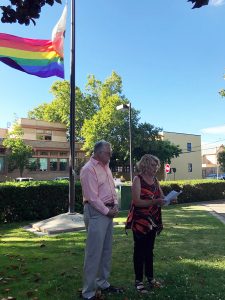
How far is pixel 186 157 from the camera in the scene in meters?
61.3

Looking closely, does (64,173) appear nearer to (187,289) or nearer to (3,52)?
(3,52)

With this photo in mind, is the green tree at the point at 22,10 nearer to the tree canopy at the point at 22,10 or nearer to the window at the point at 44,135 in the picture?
the tree canopy at the point at 22,10

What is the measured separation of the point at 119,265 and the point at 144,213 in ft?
5.76

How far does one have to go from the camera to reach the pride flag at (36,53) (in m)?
11.5

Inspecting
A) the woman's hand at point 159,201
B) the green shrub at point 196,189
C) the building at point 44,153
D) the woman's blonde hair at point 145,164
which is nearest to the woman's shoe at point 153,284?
the woman's hand at point 159,201

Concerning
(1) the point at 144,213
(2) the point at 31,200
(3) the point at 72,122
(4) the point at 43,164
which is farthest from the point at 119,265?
(4) the point at 43,164

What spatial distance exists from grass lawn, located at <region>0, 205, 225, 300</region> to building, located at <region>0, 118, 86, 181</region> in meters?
41.4

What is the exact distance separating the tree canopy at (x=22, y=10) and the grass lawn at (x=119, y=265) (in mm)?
3434

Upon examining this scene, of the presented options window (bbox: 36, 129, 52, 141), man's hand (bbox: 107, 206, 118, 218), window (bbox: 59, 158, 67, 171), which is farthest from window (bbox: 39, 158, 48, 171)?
man's hand (bbox: 107, 206, 118, 218)

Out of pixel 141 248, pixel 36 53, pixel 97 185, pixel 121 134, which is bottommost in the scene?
pixel 141 248

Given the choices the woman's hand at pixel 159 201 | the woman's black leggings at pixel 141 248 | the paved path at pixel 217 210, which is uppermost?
the woman's hand at pixel 159 201

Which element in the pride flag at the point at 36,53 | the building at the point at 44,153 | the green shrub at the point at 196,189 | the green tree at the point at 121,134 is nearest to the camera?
the pride flag at the point at 36,53

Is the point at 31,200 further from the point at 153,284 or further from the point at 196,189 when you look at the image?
the point at 196,189

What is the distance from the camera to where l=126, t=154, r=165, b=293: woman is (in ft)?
16.5
